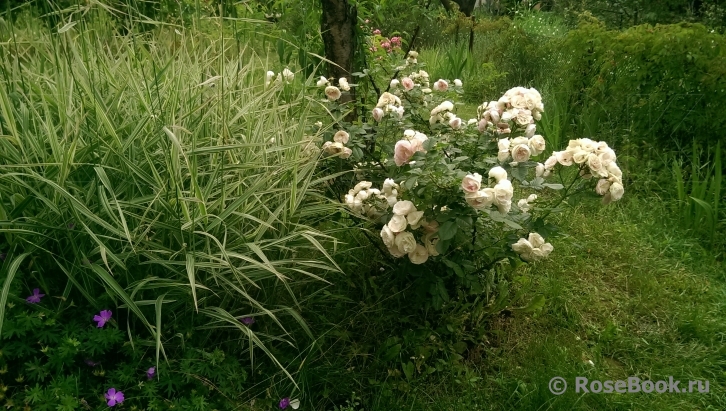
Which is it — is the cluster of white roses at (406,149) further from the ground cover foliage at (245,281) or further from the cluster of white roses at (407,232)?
the ground cover foliage at (245,281)

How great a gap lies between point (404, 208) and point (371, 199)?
22 cm

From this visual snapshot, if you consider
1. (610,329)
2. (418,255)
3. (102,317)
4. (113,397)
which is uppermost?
(418,255)

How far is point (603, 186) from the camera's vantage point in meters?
1.78

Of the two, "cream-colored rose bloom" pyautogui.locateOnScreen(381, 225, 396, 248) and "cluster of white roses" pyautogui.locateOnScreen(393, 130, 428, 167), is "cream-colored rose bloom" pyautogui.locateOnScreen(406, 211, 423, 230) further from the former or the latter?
"cluster of white roses" pyautogui.locateOnScreen(393, 130, 428, 167)

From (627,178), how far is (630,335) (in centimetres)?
140

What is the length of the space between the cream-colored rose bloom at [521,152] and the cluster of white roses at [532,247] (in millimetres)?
264

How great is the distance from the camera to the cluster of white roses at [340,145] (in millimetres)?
2047

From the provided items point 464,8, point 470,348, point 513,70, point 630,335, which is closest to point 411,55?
point 470,348

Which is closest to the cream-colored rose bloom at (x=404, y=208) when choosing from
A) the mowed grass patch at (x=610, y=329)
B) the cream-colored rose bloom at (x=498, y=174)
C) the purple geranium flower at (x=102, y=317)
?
the cream-colored rose bloom at (x=498, y=174)

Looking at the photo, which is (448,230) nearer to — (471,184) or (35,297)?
(471,184)

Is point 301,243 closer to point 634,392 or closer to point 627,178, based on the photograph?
point 634,392

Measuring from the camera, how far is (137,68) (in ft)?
7.61

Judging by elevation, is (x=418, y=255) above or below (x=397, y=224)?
below

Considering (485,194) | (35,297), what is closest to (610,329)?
(485,194)
